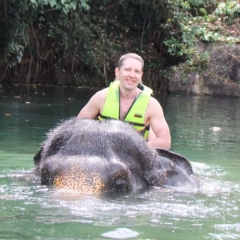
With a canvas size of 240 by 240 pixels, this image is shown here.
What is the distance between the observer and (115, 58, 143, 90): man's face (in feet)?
22.1

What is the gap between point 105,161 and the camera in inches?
208

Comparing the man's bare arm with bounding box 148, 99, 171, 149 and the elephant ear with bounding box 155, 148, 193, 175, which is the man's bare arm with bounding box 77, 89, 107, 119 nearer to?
the man's bare arm with bounding box 148, 99, 171, 149

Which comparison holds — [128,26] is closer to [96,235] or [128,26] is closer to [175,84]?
[175,84]

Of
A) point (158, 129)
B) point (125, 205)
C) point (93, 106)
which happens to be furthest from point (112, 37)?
point (125, 205)

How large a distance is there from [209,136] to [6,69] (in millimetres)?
8828

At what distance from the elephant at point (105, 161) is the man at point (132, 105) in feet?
2.19

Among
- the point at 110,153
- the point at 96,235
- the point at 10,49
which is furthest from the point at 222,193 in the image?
the point at 10,49

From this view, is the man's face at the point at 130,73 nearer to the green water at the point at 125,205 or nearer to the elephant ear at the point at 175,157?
the elephant ear at the point at 175,157

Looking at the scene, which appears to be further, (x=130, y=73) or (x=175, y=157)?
(x=130, y=73)

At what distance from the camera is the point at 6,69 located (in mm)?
18141

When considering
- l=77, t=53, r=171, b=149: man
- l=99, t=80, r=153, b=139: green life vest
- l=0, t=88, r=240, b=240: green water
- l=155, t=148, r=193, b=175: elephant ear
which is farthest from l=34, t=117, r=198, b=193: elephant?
l=99, t=80, r=153, b=139: green life vest

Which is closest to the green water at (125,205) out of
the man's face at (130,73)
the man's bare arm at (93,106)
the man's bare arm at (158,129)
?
the man's bare arm at (158,129)

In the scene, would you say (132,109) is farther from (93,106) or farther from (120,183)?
(120,183)

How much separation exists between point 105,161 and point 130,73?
1.65 metres
